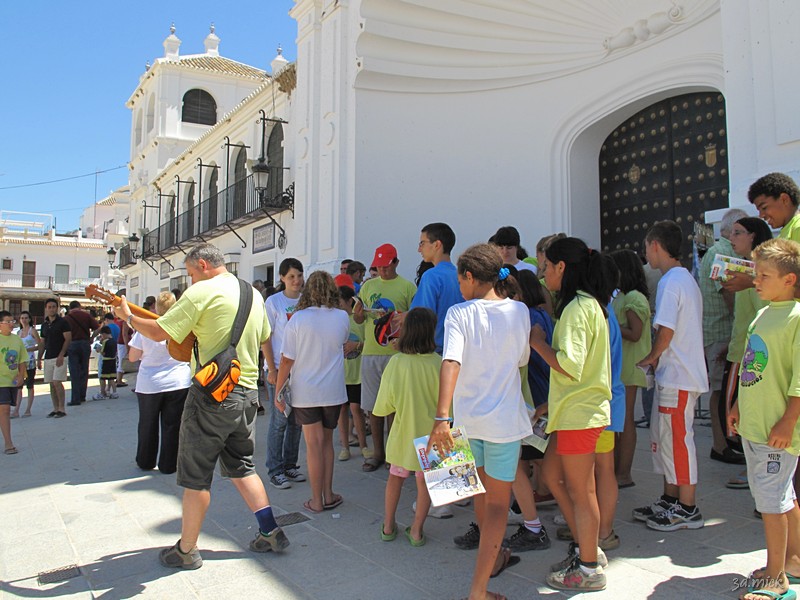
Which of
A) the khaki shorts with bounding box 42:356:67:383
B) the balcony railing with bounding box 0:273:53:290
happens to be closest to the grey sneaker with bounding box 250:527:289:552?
the khaki shorts with bounding box 42:356:67:383

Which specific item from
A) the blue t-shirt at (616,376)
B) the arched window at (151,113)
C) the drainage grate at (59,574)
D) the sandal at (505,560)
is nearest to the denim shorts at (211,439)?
the drainage grate at (59,574)

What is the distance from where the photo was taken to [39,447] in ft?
22.8

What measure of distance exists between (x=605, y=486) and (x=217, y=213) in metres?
15.6

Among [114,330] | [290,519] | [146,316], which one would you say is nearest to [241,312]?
[146,316]

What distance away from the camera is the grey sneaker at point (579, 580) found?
107 inches

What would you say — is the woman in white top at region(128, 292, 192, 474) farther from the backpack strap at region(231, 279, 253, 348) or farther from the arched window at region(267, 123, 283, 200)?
the arched window at region(267, 123, 283, 200)

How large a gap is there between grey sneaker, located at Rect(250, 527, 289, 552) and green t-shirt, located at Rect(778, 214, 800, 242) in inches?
129

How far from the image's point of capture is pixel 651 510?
11.6ft

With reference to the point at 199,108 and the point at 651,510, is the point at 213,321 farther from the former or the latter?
the point at 199,108

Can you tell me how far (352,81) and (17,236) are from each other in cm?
4994

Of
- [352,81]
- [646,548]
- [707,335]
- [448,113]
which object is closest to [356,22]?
[352,81]

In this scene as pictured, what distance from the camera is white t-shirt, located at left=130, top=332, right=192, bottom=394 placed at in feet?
18.1

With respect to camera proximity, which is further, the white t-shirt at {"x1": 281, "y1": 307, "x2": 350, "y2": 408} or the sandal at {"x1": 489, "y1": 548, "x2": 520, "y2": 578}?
the white t-shirt at {"x1": 281, "y1": 307, "x2": 350, "y2": 408}

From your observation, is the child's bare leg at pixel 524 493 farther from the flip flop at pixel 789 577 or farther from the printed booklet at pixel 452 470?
the flip flop at pixel 789 577
